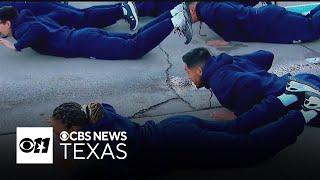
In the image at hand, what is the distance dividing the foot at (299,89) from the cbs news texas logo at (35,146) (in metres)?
1.63

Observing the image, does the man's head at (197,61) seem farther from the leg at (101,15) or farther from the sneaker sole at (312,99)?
the leg at (101,15)

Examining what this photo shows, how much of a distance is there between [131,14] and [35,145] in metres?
2.62

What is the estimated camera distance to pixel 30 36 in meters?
4.84

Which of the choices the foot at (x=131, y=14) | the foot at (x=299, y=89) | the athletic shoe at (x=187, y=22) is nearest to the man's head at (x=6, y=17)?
the foot at (x=131, y=14)

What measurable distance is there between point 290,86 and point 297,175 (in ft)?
2.09

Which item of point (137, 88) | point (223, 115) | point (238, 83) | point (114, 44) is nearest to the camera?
point (238, 83)

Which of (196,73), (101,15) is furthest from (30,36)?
(196,73)

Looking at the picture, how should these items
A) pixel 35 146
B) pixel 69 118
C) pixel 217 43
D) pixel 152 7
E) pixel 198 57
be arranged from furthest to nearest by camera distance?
pixel 152 7, pixel 217 43, pixel 198 57, pixel 35 146, pixel 69 118

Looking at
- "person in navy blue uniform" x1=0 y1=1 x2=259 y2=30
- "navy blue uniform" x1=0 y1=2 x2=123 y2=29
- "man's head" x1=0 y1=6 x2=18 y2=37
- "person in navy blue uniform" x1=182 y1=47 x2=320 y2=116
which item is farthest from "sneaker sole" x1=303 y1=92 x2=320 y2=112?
"man's head" x1=0 y1=6 x2=18 y2=37

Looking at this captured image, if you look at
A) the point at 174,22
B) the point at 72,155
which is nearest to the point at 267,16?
the point at 174,22

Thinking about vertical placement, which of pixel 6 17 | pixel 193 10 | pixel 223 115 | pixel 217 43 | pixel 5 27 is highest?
pixel 193 10

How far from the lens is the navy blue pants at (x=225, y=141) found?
2955mm

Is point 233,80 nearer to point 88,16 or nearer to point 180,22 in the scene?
point 180,22

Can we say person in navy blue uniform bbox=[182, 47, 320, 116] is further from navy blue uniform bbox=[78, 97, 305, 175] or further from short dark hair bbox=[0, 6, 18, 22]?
short dark hair bbox=[0, 6, 18, 22]
